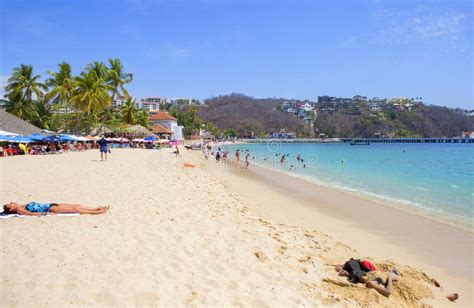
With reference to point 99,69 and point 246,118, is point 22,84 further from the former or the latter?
point 246,118

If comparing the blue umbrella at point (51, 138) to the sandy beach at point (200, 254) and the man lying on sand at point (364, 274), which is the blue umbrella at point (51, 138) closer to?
the sandy beach at point (200, 254)

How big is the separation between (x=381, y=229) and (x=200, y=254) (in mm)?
5623

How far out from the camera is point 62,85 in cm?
3831

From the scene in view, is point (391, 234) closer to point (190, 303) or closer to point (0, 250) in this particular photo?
point (190, 303)

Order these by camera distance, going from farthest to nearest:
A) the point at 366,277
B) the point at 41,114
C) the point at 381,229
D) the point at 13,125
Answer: the point at 41,114, the point at 13,125, the point at 381,229, the point at 366,277

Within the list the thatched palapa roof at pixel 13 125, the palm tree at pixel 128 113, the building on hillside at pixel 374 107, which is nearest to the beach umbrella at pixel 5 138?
the thatched palapa roof at pixel 13 125

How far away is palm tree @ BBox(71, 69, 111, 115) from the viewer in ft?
114

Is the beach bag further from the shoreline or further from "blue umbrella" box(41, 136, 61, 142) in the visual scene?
"blue umbrella" box(41, 136, 61, 142)

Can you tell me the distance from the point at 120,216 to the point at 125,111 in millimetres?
45101

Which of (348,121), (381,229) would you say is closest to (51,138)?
(381,229)

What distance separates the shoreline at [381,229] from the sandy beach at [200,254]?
4 centimetres

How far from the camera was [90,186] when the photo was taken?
31.4ft

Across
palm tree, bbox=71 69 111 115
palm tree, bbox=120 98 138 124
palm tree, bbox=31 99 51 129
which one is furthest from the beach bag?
palm tree, bbox=120 98 138 124

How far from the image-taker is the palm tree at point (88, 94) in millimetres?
34875
